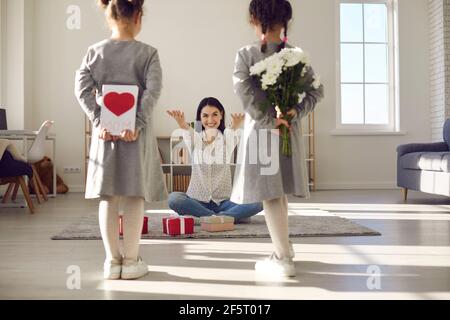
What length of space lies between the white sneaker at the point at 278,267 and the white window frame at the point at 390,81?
15.9ft

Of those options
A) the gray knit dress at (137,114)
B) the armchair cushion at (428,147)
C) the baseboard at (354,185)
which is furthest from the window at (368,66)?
the gray knit dress at (137,114)

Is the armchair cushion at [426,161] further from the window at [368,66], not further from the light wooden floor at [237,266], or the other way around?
the window at [368,66]

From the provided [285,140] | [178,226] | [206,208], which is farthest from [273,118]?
[206,208]

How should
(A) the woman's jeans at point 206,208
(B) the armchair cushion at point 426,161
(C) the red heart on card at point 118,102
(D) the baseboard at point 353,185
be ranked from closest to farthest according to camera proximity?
(C) the red heart on card at point 118,102
(A) the woman's jeans at point 206,208
(B) the armchair cushion at point 426,161
(D) the baseboard at point 353,185

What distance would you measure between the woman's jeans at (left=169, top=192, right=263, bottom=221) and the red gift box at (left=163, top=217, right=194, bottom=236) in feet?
0.78

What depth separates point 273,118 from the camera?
73.9 inches

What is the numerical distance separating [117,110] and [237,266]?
30.5 inches

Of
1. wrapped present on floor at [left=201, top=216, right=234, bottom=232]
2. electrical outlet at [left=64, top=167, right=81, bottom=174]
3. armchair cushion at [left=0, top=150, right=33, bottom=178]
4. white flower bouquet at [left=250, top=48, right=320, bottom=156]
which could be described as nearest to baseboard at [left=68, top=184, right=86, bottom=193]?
electrical outlet at [left=64, top=167, right=81, bottom=174]

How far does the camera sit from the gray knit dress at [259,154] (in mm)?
1834

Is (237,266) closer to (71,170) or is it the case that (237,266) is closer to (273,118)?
(273,118)

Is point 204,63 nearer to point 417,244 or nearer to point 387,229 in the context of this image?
point 387,229

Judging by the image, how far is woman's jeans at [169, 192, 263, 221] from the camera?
3.10 meters

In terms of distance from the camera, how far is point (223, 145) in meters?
3.08

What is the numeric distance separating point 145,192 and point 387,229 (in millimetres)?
1757
